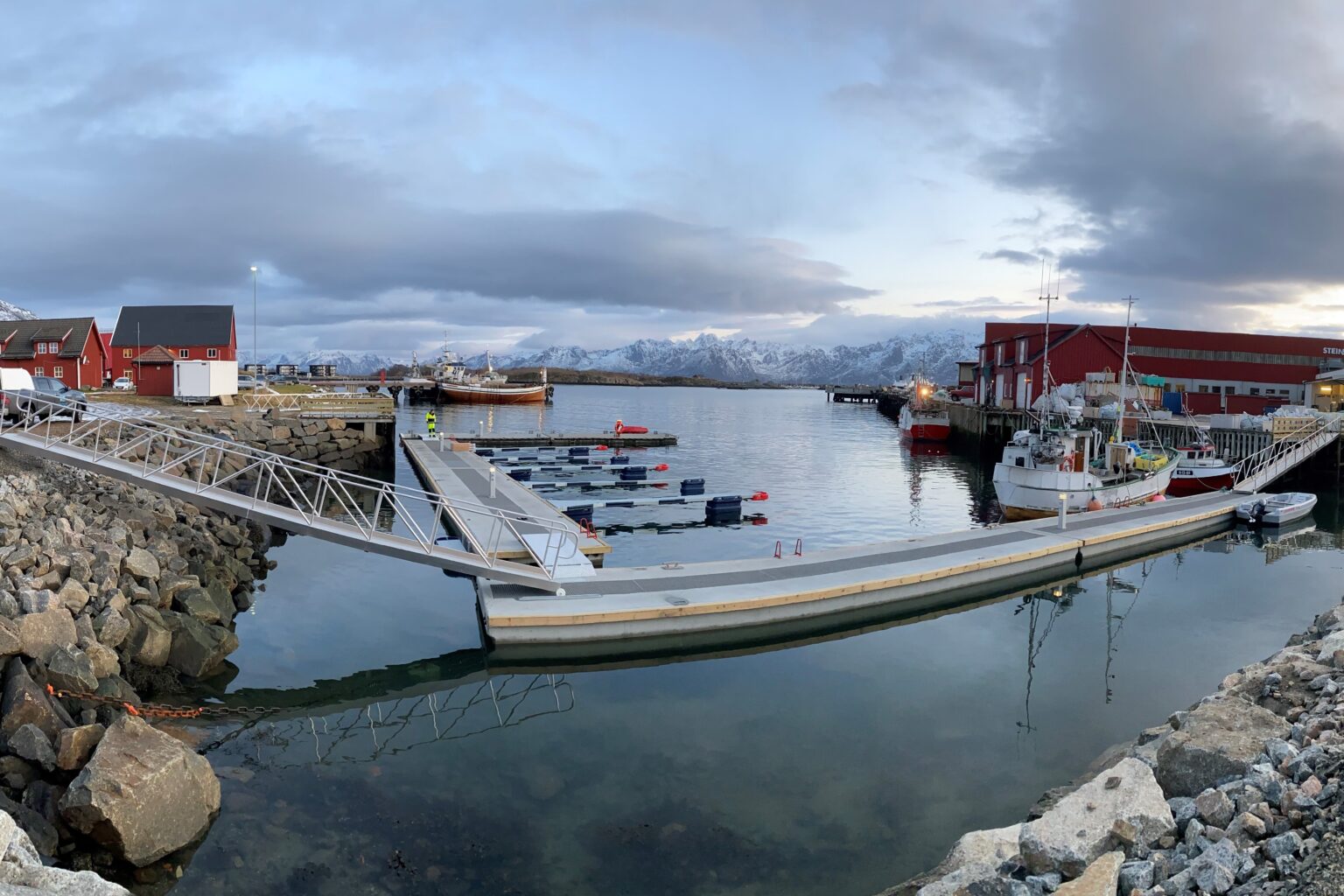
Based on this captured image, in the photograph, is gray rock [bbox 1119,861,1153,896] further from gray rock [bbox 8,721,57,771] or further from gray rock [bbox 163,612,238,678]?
gray rock [bbox 163,612,238,678]

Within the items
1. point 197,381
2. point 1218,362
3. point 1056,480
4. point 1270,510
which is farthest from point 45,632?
point 1218,362

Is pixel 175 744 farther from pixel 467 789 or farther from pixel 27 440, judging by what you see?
pixel 27 440

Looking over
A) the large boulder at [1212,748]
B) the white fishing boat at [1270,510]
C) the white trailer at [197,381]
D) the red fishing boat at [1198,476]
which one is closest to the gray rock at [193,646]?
the large boulder at [1212,748]

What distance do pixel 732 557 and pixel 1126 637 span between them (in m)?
10.5

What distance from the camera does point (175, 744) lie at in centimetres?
946

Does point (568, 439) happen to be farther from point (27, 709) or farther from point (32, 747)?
point (32, 747)

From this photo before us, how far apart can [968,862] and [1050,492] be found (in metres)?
25.3

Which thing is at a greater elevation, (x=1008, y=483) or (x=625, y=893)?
(x=1008, y=483)

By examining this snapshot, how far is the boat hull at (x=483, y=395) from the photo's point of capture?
114 metres

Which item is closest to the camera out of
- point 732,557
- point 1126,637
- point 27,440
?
point 27,440

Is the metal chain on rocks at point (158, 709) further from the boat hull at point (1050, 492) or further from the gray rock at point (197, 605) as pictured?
the boat hull at point (1050, 492)

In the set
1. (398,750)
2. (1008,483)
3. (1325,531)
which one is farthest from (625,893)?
(1325,531)

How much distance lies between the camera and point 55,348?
2318 inches

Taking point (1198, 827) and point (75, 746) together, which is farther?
point (75, 746)
